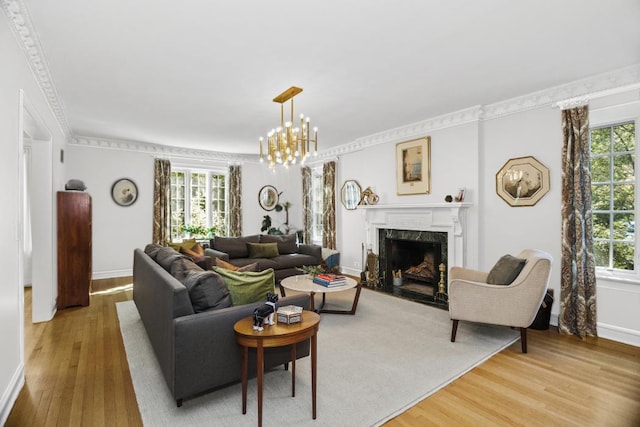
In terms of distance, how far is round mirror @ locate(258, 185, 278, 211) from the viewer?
8438 mm

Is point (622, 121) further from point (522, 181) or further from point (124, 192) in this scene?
point (124, 192)

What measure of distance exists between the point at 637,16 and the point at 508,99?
72.4 inches

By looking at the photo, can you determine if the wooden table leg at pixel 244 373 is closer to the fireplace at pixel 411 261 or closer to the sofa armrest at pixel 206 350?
the sofa armrest at pixel 206 350

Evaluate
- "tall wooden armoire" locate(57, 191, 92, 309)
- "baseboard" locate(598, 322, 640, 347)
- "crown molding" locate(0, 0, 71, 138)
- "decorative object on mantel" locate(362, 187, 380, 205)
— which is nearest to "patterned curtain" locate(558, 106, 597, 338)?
"baseboard" locate(598, 322, 640, 347)

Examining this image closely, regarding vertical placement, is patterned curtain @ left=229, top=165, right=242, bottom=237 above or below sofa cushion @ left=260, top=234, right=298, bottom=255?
above

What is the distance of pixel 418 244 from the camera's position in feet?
19.7

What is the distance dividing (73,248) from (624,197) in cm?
691

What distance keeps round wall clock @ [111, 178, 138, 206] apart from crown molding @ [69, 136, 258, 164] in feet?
2.24

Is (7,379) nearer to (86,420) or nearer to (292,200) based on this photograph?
(86,420)

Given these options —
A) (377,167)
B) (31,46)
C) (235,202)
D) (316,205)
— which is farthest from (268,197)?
(31,46)

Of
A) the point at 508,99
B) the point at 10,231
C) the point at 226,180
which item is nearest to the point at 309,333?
the point at 10,231

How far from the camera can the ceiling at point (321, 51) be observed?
95.3 inches

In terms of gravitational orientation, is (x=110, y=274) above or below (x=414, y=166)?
below

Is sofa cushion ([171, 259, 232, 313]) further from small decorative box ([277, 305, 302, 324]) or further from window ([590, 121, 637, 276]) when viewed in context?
window ([590, 121, 637, 276])
